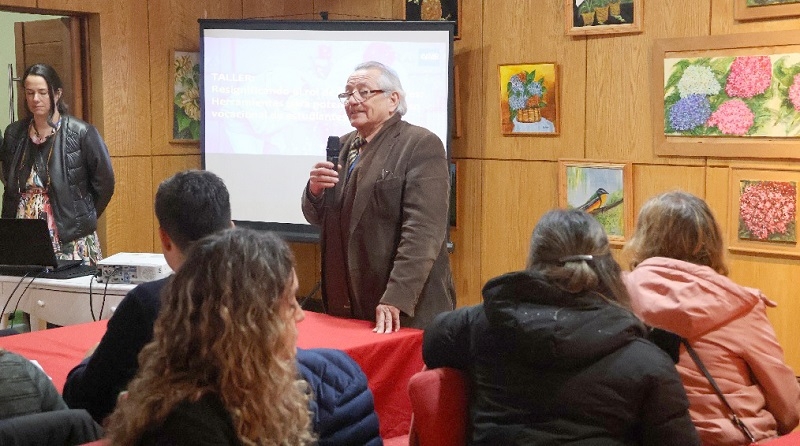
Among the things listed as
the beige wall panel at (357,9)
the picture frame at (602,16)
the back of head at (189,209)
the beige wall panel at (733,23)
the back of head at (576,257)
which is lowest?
the back of head at (576,257)

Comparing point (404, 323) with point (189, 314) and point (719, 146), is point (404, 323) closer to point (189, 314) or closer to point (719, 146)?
point (189, 314)

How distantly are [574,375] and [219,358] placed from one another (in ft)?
2.69

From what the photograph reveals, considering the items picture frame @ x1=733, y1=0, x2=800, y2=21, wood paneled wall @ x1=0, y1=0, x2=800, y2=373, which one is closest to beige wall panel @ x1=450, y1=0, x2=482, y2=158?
wood paneled wall @ x1=0, y1=0, x2=800, y2=373

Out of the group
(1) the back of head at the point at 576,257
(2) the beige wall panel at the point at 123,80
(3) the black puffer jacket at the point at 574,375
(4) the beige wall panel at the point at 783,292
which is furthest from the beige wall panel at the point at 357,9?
(3) the black puffer jacket at the point at 574,375

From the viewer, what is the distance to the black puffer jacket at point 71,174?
16.3ft

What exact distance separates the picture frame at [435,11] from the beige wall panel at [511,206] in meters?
0.92

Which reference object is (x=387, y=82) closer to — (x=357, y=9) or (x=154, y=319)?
(x=154, y=319)

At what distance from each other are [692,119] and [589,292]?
2.97m

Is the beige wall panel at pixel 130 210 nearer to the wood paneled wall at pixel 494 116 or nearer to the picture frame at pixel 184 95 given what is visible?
the wood paneled wall at pixel 494 116

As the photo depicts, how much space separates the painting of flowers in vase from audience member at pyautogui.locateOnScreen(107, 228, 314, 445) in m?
3.46

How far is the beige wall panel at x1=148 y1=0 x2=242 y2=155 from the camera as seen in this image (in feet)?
20.0

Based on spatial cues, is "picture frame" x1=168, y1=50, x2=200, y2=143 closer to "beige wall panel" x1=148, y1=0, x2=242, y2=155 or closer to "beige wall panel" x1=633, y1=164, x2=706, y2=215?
"beige wall panel" x1=148, y1=0, x2=242, y2=155

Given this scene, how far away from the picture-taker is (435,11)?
19.4 feet

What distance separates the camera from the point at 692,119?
4.73m
